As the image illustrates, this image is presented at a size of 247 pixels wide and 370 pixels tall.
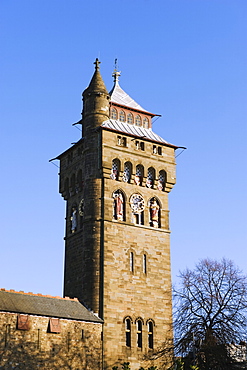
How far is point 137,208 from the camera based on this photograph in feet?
166

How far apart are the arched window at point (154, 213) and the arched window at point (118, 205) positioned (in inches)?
111

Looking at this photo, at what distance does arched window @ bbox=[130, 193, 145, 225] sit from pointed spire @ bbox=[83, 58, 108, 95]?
944 cm

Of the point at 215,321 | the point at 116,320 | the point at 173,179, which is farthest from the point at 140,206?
the point at 215,321

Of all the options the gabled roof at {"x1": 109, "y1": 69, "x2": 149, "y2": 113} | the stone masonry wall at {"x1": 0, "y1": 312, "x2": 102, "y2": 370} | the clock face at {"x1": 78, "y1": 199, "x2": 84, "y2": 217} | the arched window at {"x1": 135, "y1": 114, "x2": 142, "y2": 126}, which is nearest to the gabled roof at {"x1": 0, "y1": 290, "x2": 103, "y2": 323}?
the stone masonry wall at {"x1": 0, "y1": 312, "x2": 102, "y2": 370}

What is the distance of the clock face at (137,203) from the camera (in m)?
50.2

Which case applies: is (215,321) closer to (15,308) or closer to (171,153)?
(15,308)

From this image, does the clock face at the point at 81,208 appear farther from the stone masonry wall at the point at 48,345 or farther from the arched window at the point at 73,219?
the stone masonry wall at the point at 48,345

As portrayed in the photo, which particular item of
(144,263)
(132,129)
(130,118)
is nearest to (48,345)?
(144,263)

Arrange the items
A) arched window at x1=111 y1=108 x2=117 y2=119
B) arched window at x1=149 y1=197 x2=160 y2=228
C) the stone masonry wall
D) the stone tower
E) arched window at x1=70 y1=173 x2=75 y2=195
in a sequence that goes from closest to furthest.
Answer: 1. the stone masonry wall
2. the stone tower
3. arched window at x1=149 y1=197 x2=160 y2=228
4. arched window at x1=70 y1=173 x2=75 y2=195
5. arched window at x1=111 y1=108 x2=117 y2=119

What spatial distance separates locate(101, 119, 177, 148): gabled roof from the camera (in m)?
51.3

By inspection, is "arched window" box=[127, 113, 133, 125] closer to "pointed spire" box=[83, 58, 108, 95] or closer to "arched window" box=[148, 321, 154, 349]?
"pointed spire" box=[83, 58, 108, 95]

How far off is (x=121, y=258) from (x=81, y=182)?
7715 millimetres

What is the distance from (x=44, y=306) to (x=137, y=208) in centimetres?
1201

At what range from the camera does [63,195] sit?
5412 centimetres
